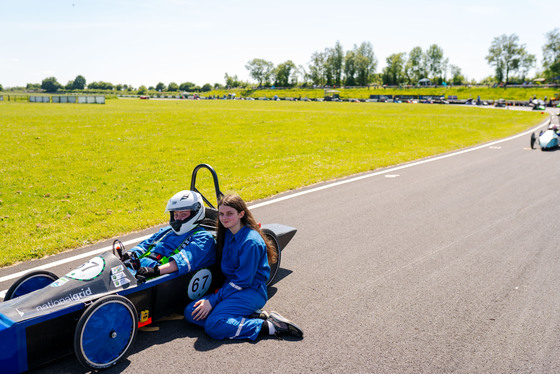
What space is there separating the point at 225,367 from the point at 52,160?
12.0 metres

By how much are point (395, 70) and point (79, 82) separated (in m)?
131

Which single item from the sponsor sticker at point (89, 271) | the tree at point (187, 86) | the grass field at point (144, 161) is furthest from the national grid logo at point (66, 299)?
the tree at point (187, 86)

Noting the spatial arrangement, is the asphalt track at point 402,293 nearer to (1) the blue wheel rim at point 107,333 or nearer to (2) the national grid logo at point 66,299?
(1) the blue wheel rim at point 107,333

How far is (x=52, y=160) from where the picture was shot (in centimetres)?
1334

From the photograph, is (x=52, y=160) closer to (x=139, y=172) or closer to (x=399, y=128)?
(x=139, y=172)

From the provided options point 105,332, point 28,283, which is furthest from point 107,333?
point 28,283

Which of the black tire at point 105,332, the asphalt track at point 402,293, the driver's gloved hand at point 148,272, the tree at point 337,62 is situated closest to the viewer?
the black tire at point 105,332

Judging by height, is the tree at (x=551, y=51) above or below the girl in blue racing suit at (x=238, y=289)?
above

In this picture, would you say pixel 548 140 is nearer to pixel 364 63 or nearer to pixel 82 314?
pixel 82 314

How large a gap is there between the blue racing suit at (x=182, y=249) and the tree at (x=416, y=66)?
448 feet

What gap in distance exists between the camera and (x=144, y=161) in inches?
530

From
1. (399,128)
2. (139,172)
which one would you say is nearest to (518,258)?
(139,172)

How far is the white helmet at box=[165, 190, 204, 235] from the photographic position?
4488 millimetres

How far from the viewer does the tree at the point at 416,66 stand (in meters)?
129
